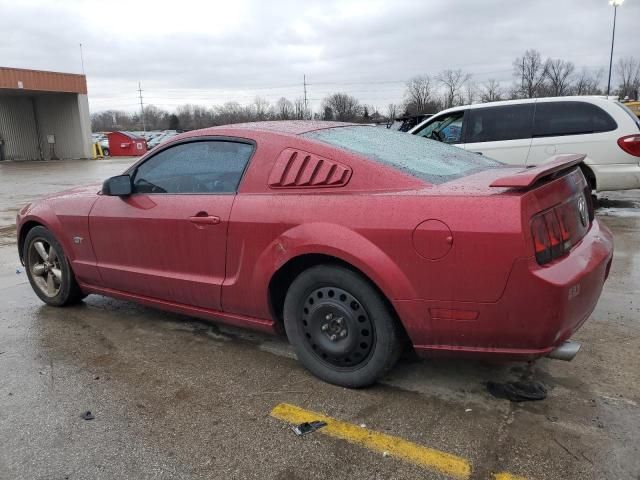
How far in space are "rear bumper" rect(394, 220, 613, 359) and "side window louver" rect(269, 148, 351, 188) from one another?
2.53ft

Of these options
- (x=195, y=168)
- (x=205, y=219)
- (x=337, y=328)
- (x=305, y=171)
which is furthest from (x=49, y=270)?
(x=337, y=328)

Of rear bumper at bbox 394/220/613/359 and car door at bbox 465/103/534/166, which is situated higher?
car door at bbox 465/103/534/166

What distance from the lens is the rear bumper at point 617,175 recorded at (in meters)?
7.69

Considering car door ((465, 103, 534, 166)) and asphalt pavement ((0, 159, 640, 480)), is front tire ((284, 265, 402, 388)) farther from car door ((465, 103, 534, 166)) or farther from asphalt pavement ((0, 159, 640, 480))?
car door ((465, 103, 534, 166))

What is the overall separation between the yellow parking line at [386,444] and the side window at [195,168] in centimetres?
141

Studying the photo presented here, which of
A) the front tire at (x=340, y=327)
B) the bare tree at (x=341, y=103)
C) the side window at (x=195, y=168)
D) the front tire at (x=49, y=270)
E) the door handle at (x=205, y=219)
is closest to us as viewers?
the front tire at (x=340, y=327)

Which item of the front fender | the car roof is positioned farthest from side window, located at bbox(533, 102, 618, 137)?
the front fender

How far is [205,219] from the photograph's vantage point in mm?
3367

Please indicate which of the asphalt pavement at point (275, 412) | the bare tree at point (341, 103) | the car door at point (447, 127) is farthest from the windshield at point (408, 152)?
the bare tree at point (341, 103)

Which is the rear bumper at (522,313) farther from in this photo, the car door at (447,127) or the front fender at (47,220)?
the car door at (447,127)

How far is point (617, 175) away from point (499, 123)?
182cm

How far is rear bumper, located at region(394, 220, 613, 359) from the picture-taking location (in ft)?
7.86

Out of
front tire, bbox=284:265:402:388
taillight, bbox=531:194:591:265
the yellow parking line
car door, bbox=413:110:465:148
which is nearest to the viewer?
the yellow parking line

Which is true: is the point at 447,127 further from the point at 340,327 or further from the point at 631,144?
the point at 340,327
